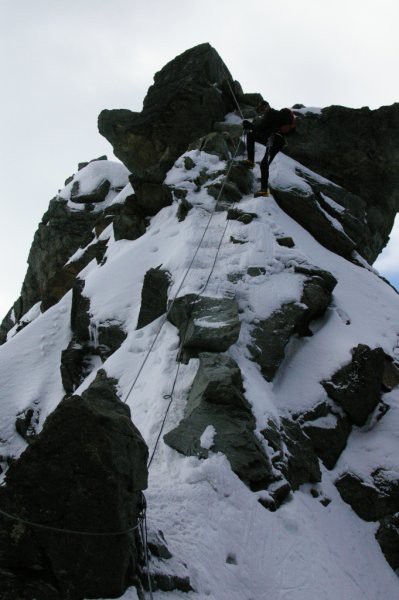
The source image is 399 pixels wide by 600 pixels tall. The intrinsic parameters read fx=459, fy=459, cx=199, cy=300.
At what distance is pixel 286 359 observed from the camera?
8.05 meters

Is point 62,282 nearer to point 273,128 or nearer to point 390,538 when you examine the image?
point 273,128

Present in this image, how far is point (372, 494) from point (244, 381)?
2421mm

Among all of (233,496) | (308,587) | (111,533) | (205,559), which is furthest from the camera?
(233,496)

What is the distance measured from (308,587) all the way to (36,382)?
8239 mm

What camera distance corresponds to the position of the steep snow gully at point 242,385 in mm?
4656

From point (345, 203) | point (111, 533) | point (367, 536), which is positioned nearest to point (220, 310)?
point (367, 536)

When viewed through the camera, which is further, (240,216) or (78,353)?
(240,216)

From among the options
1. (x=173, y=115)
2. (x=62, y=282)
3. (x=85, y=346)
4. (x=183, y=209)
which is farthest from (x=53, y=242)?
(x=85, y=346)

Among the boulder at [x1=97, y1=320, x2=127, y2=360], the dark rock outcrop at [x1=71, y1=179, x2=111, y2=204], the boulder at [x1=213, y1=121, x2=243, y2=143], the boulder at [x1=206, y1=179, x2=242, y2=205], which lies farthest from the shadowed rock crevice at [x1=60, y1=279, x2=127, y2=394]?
the dark rock outcrop at [x1=71, y1=179, x2=111, y2=204]

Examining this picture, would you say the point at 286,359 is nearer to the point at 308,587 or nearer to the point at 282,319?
the point at 282,319

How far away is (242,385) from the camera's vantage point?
658cm

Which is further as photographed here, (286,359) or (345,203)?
(345,203)

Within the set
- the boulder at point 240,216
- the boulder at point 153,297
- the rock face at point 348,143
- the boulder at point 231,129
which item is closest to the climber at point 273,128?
the boulder at point 240,216

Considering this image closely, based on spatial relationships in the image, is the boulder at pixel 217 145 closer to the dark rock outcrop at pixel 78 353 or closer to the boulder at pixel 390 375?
the dark rock outcrop at pixel 78 353
